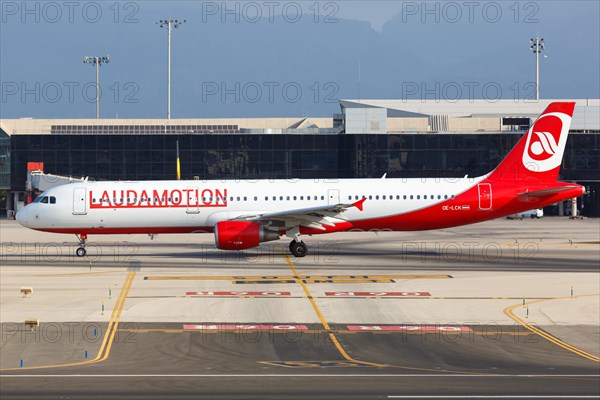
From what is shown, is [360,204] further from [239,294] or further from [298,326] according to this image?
[298,326]

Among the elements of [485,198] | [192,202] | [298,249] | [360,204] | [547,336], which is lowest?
[547,336]

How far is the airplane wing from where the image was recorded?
162 ft

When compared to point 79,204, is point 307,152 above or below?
above

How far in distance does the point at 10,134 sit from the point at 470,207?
240ft

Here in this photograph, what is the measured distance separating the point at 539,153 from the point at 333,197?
12.0 metres

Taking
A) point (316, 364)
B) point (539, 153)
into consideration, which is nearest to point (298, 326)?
point (316, 364)

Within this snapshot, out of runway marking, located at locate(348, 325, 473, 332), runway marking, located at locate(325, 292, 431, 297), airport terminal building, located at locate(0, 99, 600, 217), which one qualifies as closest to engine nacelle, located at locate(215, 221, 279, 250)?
runway marking, located at locate(325, 292, 431, 297)

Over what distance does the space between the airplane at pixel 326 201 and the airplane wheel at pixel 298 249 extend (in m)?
0.06

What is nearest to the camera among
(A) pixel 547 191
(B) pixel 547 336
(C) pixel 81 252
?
(B) pixel 547 336

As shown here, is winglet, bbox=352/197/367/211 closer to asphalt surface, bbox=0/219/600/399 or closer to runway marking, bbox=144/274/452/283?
asphalt surface, bbox=0/219/600/399

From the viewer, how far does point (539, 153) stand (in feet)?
173

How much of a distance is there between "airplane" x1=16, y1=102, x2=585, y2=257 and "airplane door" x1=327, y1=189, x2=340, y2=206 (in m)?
0.06

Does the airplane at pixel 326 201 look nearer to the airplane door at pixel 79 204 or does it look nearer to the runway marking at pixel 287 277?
the airplane door at pixel 79 204

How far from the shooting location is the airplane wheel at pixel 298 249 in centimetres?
5175
